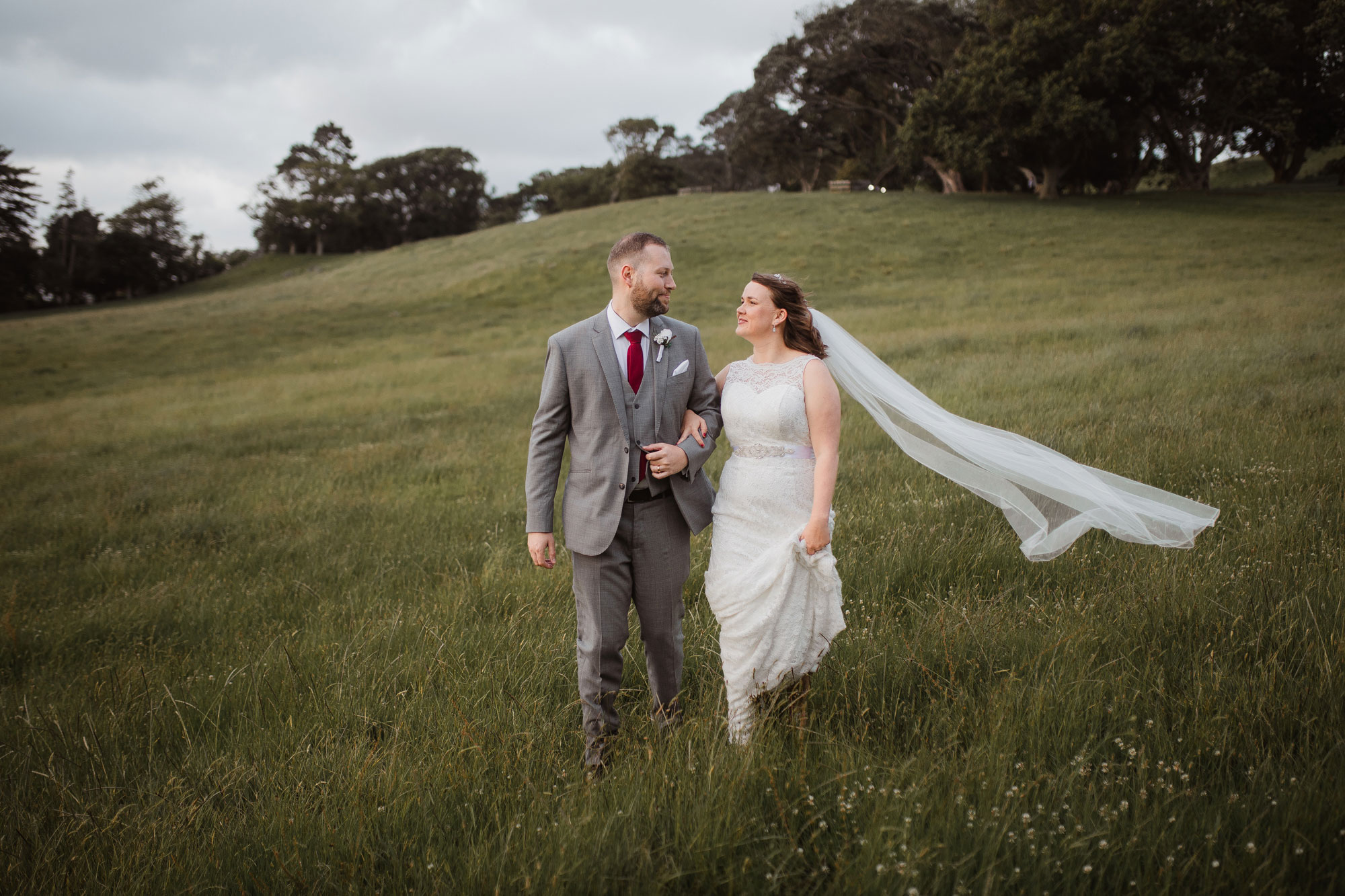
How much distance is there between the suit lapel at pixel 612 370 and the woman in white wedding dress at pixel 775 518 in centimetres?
35

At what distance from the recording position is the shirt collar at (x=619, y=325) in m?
3.47

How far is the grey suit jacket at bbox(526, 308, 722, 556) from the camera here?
11.0ft

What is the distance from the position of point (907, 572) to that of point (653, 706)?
226cm

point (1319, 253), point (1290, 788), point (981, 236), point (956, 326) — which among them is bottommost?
point (1290, 788)

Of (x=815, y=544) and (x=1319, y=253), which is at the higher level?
(x=1319, y=253)

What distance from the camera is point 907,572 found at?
497cm

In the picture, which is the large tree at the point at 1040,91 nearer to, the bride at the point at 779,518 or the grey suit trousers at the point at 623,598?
the bride at the point at 779,518

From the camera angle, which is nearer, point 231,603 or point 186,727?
point 186,727

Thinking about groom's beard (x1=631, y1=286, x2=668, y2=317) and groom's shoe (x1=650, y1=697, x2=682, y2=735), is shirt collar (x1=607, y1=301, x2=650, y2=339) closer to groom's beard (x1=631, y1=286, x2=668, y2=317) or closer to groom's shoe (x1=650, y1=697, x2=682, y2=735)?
groom's beard (x1=631, y1=286, x2=668, y2=317)

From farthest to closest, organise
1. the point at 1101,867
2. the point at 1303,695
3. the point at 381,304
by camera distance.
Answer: the point at 381,304 → the point at 1303,695 → the point at 1101,867

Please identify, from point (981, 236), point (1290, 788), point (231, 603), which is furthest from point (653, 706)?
point (981, 236)

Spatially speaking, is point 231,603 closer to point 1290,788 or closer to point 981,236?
point 1290,788

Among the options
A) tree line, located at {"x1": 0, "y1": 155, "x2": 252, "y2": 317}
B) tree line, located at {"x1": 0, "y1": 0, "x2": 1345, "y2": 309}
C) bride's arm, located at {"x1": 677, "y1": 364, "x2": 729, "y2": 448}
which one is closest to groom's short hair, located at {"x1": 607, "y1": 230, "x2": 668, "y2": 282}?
bride's arm, located at {"x1": 677, "y1": 364, "x2": 729, "y2": 448}

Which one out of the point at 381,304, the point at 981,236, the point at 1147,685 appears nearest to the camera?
the point at 1147,685
